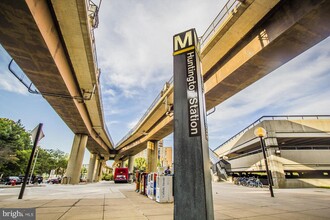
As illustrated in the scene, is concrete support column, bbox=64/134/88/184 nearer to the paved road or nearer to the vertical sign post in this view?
the paved road

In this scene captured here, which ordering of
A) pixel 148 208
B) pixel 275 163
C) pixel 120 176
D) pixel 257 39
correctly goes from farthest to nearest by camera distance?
pixel 120 176
pixel 275 163
pixel 257 39
pixel 148 208

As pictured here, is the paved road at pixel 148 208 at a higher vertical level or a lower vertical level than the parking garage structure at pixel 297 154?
lower

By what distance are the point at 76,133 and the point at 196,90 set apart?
94.5ft

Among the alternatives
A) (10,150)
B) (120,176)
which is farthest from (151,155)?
(10,150)

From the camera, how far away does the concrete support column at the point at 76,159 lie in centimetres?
2586

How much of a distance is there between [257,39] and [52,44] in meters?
11.0

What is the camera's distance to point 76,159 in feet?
88.1

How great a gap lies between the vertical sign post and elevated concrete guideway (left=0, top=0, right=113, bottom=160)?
23.1 feet

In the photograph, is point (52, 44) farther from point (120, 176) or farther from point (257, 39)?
point (120, 176)

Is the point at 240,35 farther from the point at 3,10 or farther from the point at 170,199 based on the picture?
the point at 3,10

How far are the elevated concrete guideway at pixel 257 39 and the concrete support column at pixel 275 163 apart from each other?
1075 cm

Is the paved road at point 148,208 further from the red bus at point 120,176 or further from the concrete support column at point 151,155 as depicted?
the red bus at point 120,176

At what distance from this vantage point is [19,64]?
1025 cm

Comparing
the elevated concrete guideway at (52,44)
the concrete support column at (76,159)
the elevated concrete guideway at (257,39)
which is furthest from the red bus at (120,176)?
the elevated concrete guideway at (257,39)
